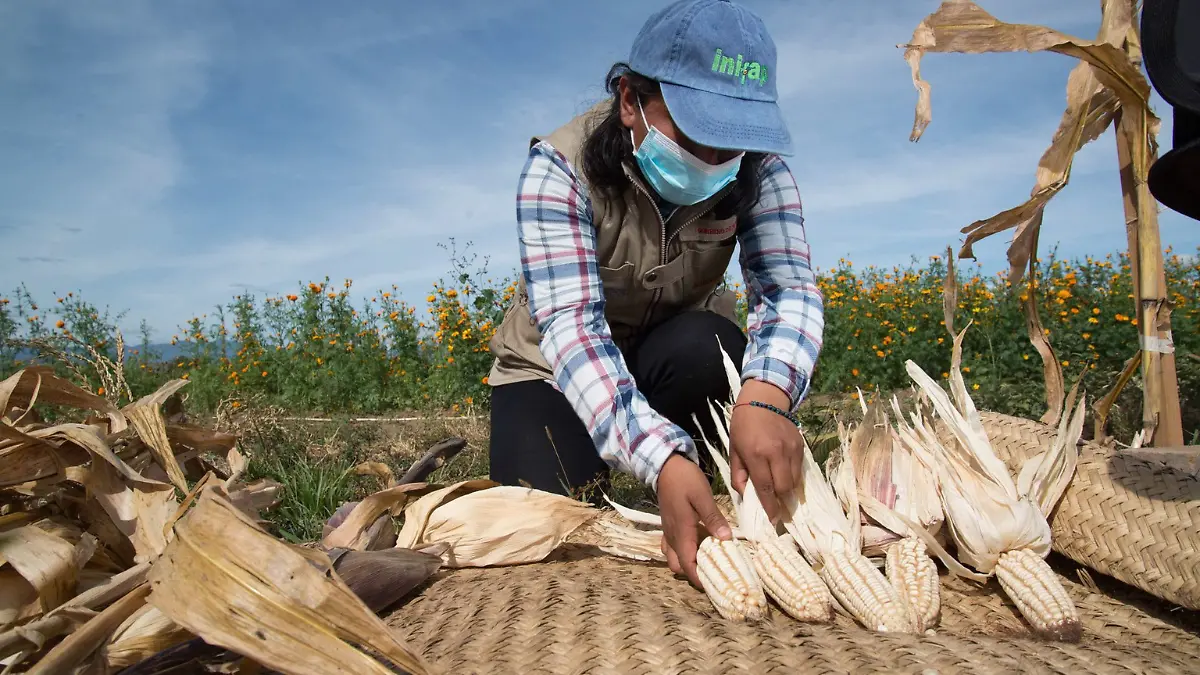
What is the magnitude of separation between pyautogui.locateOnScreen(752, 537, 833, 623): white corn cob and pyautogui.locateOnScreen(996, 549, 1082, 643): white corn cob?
0.38m

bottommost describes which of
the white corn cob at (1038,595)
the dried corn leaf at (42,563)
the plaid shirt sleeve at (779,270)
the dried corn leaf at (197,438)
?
the white corn cob at (1038,595)

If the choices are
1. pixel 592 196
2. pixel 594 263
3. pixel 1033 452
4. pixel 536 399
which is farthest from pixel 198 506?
pixel 1033 452

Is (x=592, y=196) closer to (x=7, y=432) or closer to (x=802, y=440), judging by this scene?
(x=802, y=440)

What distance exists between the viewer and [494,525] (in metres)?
1.99

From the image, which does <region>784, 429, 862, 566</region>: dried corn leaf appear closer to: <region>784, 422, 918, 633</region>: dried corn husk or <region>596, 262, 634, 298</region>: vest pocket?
<region>784, 422, 918, 633</region>: dried corn husk

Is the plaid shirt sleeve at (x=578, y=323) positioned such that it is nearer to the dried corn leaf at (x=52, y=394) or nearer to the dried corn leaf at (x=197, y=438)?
the dried corn leaf at (x=197, y=438)

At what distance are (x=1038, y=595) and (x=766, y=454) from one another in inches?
23.6

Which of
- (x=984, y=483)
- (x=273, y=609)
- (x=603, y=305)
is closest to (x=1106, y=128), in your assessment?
Answer: (x=984, y=483)

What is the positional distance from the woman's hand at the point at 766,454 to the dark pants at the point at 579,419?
64cm

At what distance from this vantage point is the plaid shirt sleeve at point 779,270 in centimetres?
227

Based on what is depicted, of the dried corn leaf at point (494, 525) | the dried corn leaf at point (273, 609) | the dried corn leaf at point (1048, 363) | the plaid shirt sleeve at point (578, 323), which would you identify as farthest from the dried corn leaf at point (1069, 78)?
A: the dried corn leaf at point (273, 609)

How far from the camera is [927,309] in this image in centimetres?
516

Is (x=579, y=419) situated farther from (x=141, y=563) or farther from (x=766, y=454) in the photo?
(x=141, y=563)

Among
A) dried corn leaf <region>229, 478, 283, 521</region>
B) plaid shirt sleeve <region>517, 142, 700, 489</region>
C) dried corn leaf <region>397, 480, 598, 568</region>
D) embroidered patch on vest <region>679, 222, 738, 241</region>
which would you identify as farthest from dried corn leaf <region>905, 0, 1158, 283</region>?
dried corn leaf <region>229, 478, 283, 521</region>
